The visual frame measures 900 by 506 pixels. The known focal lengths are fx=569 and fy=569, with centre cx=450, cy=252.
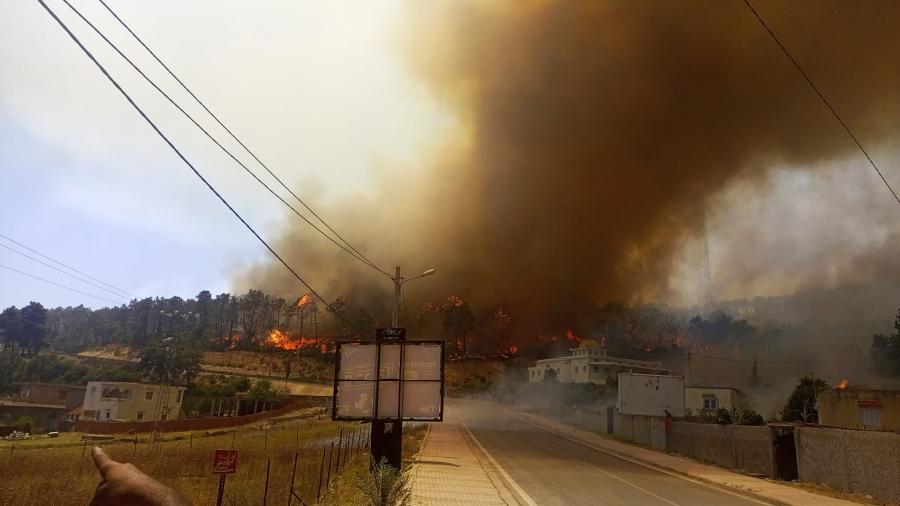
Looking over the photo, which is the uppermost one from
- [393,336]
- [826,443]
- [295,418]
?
[393,336]

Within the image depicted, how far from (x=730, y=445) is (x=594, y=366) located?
212 feet

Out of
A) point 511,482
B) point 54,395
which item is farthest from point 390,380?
point 54,395

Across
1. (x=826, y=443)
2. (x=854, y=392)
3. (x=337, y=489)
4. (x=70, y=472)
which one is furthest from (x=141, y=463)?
(x=854, y=392)

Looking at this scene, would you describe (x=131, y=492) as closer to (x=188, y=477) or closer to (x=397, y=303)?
(x=188, y=477)

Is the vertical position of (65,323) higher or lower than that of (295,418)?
higher

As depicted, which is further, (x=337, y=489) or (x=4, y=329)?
(x=4, y=329)

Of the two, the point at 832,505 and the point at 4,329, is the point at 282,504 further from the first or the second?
the point at 4,329

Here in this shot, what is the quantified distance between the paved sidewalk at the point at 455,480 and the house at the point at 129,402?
129 ft

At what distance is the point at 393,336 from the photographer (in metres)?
16.0

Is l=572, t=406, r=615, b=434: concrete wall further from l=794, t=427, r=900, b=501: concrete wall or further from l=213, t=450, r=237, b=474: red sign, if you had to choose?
l=213, t=450, r=237, b=474: red sign

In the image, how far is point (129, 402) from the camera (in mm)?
57469

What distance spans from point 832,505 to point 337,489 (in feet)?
42.0

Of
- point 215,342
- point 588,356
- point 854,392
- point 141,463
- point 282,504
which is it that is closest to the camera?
point 282,504

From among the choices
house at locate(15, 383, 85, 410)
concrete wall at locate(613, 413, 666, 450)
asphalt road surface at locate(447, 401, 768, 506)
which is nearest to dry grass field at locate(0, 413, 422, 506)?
asphalt road surface at locate(447, 401, 768, 506)
